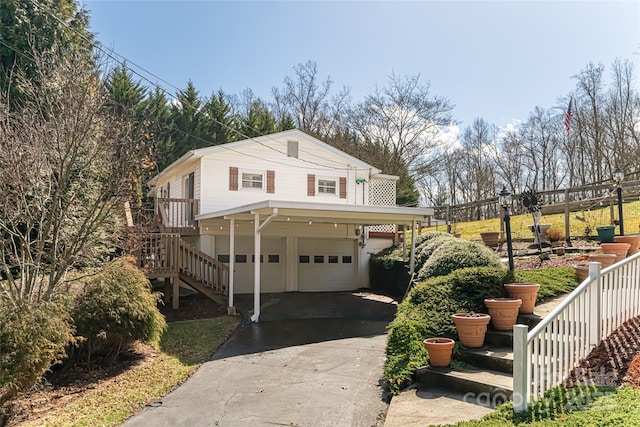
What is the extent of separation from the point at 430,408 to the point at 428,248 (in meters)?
7.24

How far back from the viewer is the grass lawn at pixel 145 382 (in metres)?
5.15

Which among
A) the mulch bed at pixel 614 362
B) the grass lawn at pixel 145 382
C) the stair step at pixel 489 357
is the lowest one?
the grass lawn at pixel 145 382

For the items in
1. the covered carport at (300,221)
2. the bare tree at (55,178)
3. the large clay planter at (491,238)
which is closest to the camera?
the bare tree at (55,178)

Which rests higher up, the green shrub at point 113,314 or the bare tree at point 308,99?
the bare tree at point 308,99

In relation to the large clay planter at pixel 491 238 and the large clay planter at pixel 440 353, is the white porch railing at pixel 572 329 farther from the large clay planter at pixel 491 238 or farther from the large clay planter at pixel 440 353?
the large clay planter at pixel 491 238

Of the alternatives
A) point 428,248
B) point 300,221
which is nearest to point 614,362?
point 428,248

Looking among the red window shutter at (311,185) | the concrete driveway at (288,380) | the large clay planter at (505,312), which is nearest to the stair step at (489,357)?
the large clay planter at (505,312)

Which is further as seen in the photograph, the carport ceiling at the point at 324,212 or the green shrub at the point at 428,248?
the green shrub at the point at 428,248

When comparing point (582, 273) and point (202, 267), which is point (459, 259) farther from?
point (202, 267)

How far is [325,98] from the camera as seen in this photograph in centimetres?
2838

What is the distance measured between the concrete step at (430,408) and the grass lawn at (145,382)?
10.2ft

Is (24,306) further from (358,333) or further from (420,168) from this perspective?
(420,168)

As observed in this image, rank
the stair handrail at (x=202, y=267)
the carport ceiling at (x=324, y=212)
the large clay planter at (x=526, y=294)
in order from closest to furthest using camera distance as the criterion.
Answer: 1. the large clay planter at (x=526, y=294)
2. the carport ceiling at (x=324, y=212)
3. the stair handrail at (x=202, y=267)

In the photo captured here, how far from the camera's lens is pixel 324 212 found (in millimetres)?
10609
